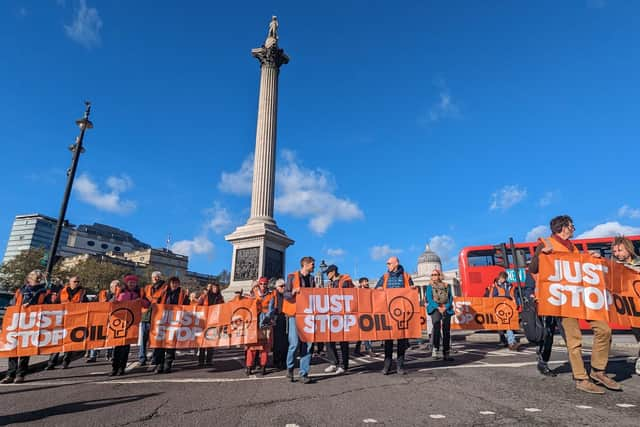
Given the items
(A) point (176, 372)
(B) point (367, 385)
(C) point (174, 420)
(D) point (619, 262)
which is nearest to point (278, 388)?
(B) point (367, 385)

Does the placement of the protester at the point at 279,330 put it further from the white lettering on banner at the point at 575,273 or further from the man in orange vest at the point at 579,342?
the white lettering on banner at the point at 575,273

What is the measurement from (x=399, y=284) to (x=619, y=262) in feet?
12.2

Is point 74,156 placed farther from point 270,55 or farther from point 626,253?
point 270,55

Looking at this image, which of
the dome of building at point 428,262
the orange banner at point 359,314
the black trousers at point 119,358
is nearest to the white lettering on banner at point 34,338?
the black trousers at point 119,358

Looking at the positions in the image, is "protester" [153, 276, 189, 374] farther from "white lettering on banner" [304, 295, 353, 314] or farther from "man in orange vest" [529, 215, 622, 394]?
"man in orange vest" [529, 215, 622, 394]

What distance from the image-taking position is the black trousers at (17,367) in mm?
6602

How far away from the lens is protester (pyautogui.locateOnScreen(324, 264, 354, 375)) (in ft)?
22.8

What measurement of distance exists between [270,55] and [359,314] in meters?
23.9

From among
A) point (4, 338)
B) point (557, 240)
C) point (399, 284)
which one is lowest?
point (4, 338)

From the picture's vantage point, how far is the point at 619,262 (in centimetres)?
611

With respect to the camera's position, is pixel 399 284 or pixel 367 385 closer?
pixel 367 385

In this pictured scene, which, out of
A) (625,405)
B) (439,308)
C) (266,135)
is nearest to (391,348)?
(439,308)

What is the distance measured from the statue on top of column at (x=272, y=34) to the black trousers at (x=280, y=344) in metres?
23.9

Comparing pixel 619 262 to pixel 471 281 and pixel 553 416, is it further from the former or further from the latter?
pixel 471 281
